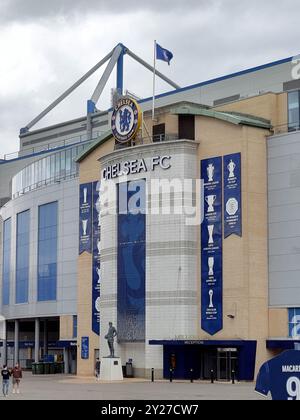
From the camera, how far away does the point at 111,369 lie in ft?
213

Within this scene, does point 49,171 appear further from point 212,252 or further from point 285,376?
point 285,376

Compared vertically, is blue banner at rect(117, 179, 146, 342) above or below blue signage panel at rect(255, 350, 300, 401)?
above

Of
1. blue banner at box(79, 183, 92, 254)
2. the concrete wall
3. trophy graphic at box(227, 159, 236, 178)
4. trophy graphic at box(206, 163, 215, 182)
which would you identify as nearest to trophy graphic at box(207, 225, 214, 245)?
trophy graphic at box(206, 163, 215, 182)

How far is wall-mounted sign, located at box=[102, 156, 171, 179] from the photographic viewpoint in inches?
2665

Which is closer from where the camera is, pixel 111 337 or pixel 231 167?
pixel 231 167

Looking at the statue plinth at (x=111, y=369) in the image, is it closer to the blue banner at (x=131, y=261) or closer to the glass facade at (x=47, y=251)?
the blue banner at (x=131, y=261)

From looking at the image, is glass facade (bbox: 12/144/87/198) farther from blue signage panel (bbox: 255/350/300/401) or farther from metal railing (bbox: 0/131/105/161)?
blue signage panel (bbox: 255/350/300/401)

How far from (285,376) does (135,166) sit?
4703 centimetres

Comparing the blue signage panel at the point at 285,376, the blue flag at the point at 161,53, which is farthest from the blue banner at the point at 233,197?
the blue signage panel at the point at 285,376

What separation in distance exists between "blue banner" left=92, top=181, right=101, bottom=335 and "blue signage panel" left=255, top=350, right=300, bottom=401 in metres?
52.9

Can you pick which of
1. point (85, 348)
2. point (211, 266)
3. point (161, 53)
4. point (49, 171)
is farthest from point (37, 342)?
point (161, 53)

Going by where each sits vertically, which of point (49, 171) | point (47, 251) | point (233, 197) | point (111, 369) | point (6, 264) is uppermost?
point (49, 171)

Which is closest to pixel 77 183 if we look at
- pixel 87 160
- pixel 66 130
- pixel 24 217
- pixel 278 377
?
pixel 87 160
